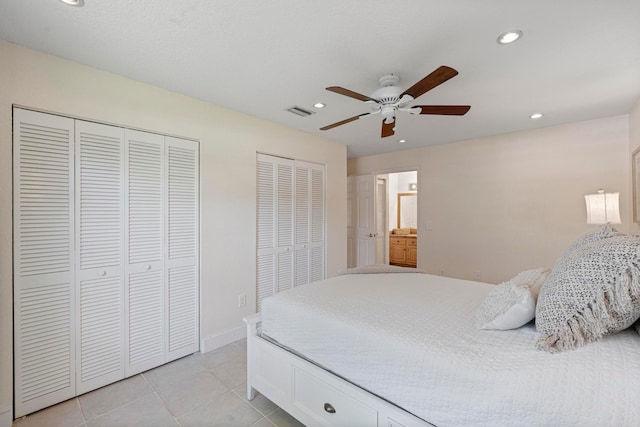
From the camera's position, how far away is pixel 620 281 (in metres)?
1.04

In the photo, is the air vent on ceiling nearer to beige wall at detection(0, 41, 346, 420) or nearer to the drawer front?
beige wall at detection(0, 41, 346, 420)

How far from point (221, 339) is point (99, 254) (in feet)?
4.44

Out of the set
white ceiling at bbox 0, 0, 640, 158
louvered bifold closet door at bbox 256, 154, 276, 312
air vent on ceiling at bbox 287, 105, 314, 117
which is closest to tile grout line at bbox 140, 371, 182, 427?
louvered bifold closet door at bbox 256, 154, 276, 312

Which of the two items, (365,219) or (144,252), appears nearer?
(144,252)

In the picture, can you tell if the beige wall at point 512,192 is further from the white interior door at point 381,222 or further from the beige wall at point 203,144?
the beige wall at point 203,144

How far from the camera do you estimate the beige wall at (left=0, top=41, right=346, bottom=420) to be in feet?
5.88

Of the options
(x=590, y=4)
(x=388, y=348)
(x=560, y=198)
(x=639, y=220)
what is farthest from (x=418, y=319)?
(x=560, y=198)

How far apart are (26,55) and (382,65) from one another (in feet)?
7.60

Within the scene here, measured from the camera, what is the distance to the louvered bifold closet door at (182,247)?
2533 mm

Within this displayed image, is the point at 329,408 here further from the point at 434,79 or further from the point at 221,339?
the point at 434,79

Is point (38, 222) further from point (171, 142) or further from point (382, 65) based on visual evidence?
point (382, 65)

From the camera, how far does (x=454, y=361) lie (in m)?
1.16

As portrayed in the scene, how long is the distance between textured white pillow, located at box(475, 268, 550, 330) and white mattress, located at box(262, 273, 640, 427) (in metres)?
0.05

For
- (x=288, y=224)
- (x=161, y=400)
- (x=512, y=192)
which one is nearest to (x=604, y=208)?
(x=512, y=192)
